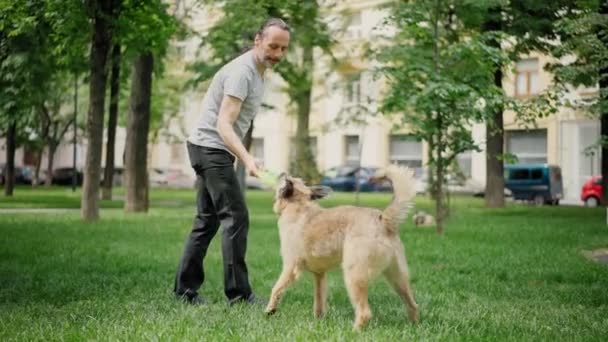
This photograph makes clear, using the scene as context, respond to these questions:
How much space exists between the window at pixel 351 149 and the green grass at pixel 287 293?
123ft

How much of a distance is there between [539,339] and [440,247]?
23.4 feet

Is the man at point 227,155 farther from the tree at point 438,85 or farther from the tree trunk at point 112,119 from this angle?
the tree trunk at point 112,119

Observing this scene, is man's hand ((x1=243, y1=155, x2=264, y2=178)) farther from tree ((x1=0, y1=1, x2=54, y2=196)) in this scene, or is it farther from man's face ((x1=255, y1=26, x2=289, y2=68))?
tree ((x1=0, y1=1, x2=54, y2=196))

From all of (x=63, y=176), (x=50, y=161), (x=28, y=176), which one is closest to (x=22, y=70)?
(x=50, y=161)

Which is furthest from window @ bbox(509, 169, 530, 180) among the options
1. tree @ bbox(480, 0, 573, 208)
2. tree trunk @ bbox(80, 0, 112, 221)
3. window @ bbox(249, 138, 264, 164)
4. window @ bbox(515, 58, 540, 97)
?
window @ bbox(249, 138, 264, 164)

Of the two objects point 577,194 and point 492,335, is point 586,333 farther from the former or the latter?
point 577,194

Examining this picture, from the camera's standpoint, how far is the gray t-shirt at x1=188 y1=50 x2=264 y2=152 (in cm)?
662

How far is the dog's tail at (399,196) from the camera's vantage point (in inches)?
221

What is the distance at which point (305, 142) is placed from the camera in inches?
1168

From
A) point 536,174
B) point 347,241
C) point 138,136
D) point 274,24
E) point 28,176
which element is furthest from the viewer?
point 28,176

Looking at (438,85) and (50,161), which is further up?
(438,85)

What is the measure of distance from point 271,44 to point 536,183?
30.9 m

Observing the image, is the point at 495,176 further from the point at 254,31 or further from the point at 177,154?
the point at 177,154

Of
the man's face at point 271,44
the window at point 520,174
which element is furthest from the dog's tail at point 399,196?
the window at point 520,174
